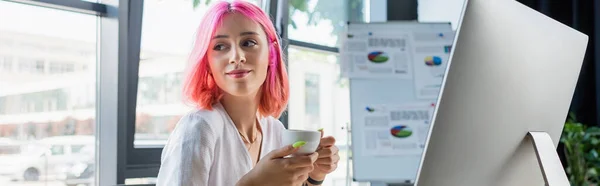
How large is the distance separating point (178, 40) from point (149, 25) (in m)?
0.17

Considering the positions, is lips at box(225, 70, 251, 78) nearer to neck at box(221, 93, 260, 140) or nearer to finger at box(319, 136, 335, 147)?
neck at box(221, 93, 260, 140)

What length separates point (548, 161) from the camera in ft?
3.32

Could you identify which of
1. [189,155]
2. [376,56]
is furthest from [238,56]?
[376,56]

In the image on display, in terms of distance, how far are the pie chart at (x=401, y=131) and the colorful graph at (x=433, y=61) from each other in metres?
0.35

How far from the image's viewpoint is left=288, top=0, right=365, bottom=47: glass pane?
3.44 meters

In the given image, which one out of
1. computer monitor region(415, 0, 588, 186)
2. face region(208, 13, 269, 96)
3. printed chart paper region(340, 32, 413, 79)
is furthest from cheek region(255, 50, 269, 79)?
printed chart paper region(340, 32, 413, 79)

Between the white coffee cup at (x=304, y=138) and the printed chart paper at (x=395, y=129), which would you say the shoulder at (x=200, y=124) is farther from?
the printed chart paper at (x=395, y=129)

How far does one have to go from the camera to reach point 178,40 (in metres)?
2.88

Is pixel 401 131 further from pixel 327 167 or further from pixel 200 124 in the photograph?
pixel 200 124

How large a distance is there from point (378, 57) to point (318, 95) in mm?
596

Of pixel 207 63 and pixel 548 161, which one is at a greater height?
pixel 207 63

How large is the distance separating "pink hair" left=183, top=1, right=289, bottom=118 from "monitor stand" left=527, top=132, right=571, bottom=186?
606mm

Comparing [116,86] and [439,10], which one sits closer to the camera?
[116,86]

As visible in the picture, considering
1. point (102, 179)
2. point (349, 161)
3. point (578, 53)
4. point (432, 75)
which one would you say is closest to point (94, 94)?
point (102, 179)
